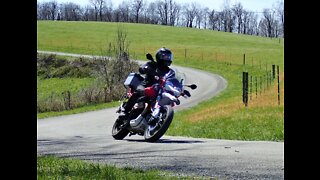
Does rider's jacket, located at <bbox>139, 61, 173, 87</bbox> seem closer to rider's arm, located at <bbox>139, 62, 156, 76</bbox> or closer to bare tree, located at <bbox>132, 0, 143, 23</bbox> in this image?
rider's arm, located at <bbox>139, 62, 156, 76</bbox>

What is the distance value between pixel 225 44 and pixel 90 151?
76501 mm

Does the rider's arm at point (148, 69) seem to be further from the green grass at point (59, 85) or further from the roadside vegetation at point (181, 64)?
the green grass at point (59, 85)

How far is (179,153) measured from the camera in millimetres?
8234

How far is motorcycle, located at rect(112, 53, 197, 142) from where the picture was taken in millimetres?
10320

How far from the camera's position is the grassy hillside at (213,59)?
49.8 ft

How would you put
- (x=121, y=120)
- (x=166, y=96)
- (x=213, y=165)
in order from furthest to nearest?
(x=121, y=120) < (x=166, y=96) < (x=213, y=165)

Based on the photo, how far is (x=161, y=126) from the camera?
33.6ft

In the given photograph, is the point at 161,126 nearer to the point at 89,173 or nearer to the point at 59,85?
the point at 89,173

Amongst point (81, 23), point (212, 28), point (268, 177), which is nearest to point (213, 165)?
point (268, 177)

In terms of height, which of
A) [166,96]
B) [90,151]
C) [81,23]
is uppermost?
[81,23]

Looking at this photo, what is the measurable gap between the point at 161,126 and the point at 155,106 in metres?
0.47

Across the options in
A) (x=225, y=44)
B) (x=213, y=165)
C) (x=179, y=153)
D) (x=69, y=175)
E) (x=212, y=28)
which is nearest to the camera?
(x=69, y=175)

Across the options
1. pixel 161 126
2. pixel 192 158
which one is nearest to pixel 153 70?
pixel 161 126
